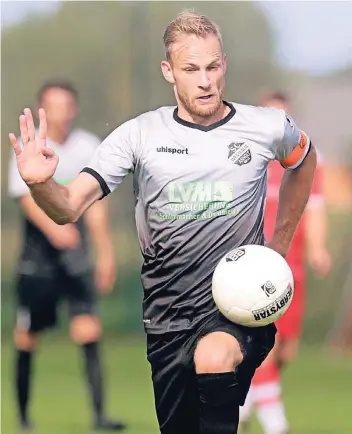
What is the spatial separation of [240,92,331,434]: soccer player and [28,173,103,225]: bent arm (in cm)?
300

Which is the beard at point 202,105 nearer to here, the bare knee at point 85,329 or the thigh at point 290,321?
the thigh at point 290,321

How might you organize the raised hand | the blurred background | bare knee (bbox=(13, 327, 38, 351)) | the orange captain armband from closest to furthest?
1. the raised hand
2. the orange captain armband
3. bare knee (bbox=(13, 327, 38, 351))
4. the blurred background

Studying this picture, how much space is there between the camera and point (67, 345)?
1152 centimetres

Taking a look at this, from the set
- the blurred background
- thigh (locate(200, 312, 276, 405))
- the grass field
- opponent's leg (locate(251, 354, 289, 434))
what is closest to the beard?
thigh (locate(200, 312, 276, 405))

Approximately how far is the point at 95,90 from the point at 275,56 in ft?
5.80

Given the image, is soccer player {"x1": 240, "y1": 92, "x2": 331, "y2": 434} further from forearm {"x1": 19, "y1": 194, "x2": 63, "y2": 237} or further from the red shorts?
forearm {"x1": 19, "y1": 194, "x2": 63, "y2": 237}

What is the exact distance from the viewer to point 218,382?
4.71 m

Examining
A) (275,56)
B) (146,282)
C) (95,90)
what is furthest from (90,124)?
(146,282)

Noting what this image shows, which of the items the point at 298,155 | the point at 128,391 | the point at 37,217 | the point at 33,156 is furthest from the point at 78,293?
the point at 33,156

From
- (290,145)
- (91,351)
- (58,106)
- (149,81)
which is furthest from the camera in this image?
(149,81)

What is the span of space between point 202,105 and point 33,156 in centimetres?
81

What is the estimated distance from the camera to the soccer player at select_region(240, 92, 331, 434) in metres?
7.59

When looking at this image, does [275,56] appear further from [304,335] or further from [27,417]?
[27,417]

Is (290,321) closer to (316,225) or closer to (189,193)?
(316,225)
